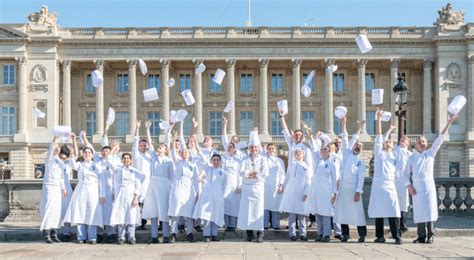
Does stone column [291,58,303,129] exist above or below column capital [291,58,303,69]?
below

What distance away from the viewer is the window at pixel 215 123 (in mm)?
70062

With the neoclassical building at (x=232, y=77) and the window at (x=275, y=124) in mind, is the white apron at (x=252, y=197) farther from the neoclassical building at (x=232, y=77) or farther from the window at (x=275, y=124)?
the window at (x=275, y=124)

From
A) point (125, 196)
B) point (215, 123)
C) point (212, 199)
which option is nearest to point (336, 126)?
point (215, 123)

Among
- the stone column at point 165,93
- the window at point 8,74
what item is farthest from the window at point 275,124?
the window at point 8,74

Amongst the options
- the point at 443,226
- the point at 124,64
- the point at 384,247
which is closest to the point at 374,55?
the point at 124,64

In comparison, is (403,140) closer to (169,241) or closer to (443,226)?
(443,226)

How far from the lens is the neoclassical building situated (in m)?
67.1

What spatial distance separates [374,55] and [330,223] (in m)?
52.8

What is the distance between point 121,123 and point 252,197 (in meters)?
53.6

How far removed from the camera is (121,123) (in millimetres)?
69688

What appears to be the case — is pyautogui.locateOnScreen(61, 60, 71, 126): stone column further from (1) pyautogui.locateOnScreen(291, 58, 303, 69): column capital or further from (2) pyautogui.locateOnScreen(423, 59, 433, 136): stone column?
(2) pyautogui.locateOnScreen(423, 59, 433, 136): stone column

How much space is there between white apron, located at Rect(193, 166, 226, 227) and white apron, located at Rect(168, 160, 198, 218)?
196mm

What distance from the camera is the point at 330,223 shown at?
690 inches

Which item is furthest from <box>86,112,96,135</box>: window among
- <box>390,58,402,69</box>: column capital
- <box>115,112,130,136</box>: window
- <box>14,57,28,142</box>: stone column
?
<box>390,58,402,69</box>: column capital
